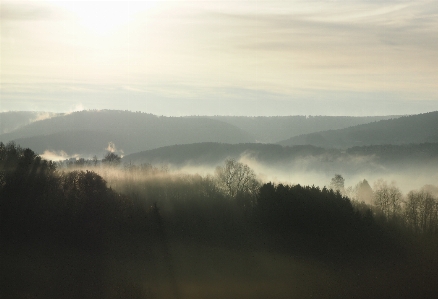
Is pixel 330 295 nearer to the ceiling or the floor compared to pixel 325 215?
nearer to the floor

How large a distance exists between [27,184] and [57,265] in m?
15.3

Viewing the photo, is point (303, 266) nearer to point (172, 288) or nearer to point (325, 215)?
point (325, 215)

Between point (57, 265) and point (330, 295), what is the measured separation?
2677 cm

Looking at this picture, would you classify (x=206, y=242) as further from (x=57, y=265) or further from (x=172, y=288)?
(x=57, y=265)

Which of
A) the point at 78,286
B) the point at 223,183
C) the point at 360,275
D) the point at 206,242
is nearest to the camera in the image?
the point at 78,286

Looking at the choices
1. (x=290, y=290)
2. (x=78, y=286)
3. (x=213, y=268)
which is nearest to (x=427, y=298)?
(x=290, y=290)

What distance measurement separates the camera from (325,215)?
69875mm

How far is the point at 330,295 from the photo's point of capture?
56312 millimetres

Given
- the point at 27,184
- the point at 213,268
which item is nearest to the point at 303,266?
the point at 213,268

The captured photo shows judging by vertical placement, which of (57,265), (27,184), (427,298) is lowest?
(427,298)

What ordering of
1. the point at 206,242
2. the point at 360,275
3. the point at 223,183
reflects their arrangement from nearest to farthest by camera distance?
1. the point at 360,275
2. the point at 206,242
3. the point at 223,183

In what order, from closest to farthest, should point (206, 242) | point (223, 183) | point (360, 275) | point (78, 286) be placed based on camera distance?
point (78, 286)
point (360, 275)
point (206, 242)
point (223, 183)

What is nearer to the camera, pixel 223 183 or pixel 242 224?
pixel 242 224

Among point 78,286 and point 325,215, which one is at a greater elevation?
point 325,215
